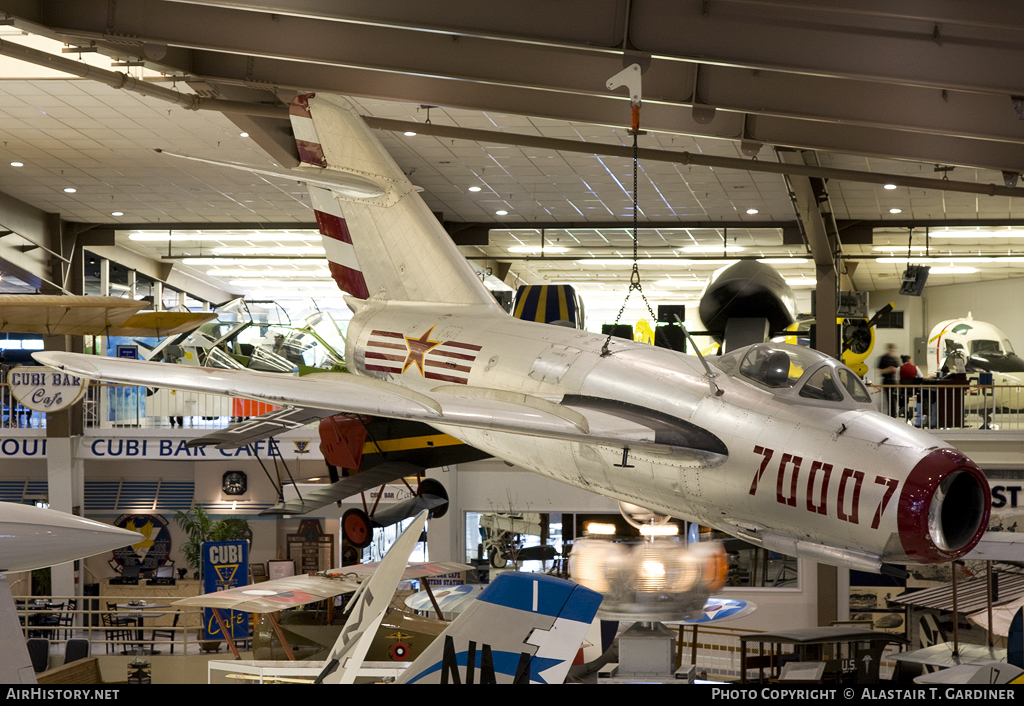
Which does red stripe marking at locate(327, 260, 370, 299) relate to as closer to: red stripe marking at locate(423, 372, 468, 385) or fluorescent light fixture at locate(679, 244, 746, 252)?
red stripe marking at locate(423, 372, 468, 385)

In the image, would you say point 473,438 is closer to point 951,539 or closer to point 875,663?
point 951,539

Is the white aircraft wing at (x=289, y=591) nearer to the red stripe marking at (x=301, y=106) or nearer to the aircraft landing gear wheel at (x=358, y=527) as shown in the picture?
the aircraft landing gear wheel at (x=358, y=527)

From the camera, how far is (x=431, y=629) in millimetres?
9656

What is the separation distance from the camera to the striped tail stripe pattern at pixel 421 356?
18.6ft

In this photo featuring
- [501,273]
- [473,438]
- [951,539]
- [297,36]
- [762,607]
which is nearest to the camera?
[951,539]

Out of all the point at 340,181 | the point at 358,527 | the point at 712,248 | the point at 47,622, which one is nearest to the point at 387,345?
the point at 340,181

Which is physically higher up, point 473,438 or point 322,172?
point 322,172

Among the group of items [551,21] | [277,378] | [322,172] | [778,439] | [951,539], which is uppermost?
[551,21]

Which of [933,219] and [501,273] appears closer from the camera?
[933,219]

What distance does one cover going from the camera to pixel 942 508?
379cm

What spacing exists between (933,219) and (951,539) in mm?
16190

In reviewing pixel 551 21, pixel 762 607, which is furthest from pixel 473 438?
pixel 762 607

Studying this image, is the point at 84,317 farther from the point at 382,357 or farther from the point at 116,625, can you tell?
the point at 116,625

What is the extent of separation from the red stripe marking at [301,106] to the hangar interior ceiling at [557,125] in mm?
412
